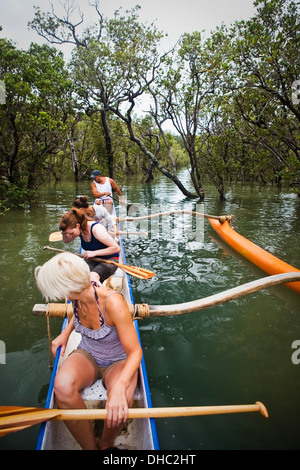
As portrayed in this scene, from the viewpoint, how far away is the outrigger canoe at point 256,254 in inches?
224

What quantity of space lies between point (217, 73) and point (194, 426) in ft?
50.6

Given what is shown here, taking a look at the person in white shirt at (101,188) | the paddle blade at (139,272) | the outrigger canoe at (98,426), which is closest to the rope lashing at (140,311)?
the outrigger canoe at (98,426)

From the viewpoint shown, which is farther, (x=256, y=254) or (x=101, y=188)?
(x=101, y=188)

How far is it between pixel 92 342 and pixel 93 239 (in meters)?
2.10

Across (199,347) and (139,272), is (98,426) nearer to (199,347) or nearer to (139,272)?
(199,347)

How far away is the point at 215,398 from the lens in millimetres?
2975

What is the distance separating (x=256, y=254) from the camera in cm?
664

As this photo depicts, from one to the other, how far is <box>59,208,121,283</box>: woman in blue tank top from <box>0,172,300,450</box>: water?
3.91ft

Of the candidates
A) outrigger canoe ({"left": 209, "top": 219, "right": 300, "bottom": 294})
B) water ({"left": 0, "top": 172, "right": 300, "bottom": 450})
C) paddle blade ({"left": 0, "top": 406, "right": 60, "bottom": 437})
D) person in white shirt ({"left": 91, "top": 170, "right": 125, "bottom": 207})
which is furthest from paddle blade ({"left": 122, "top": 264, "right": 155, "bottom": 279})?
person in white shirt ({"left": 91, "top": 170, "right": 125, "bottom": 207})

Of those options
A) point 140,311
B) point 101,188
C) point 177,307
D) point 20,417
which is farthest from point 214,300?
point 101,188

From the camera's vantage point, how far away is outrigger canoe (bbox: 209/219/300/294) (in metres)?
5.68

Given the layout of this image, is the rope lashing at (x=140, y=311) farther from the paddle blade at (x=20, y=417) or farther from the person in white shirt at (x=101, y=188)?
the person in white shirt at (x=101, y=188)

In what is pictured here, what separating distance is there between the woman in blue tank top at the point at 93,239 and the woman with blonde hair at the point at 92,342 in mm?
1409

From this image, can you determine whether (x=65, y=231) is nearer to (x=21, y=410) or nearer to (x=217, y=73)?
(x=21, y=410)
